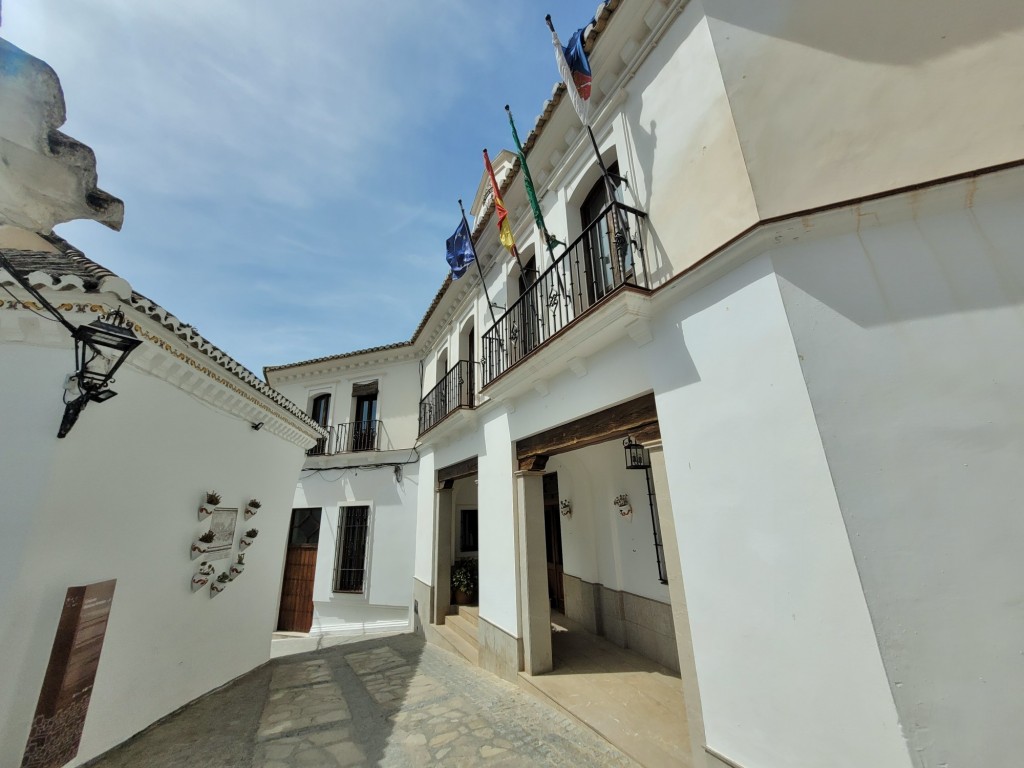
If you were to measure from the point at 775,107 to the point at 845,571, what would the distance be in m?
3.18

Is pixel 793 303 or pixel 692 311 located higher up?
pixel 692 311

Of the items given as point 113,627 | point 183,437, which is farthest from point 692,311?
point 113,627

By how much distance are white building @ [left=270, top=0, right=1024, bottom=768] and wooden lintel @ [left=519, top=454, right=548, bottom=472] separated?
51.9 inches

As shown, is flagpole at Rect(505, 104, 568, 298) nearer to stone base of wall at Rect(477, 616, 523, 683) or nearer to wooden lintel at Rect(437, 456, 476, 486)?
wooden lintel at Rect(437, 456, 476, 486)

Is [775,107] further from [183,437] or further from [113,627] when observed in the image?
[113,627]

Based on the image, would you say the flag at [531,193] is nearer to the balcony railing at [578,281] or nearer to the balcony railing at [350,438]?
the balcony railing at [578,281]

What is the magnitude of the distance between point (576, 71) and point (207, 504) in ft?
21.6

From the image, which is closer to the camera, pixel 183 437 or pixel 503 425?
pixel 183 437

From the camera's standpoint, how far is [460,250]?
23.1ft

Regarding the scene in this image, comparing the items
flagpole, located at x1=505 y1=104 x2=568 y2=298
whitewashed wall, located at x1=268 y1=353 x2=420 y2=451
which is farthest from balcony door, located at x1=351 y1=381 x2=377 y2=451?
flagpole, located at x1=505 y1=104 x2=568 y2=298

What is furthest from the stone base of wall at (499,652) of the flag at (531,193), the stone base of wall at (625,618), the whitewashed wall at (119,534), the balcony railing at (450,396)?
the flag at (531,193)

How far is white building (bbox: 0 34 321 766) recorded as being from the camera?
5.98ft

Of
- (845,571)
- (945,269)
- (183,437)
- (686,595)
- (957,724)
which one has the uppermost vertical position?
(945,269)

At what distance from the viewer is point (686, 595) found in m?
2.98
